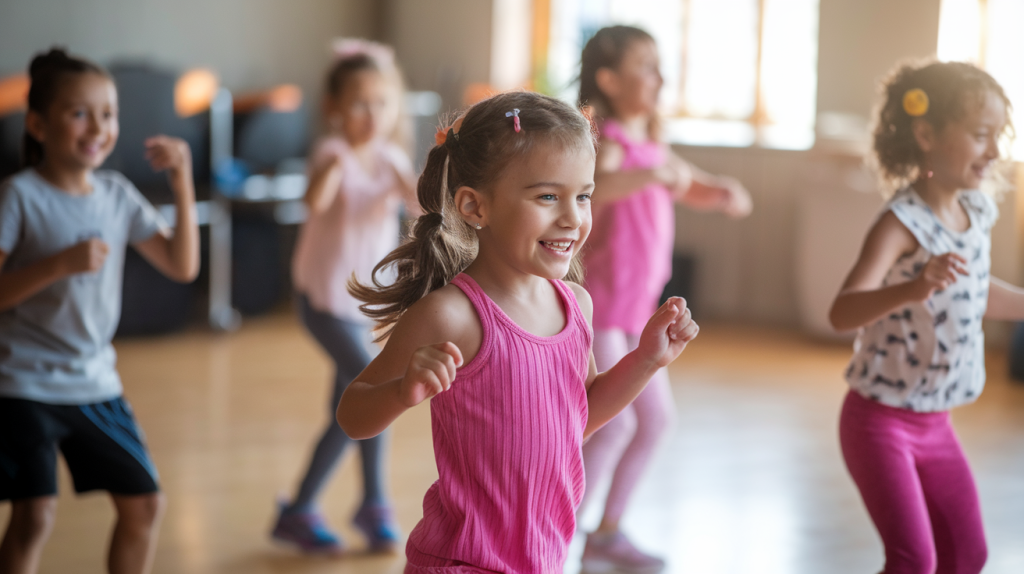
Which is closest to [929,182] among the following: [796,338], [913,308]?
[913,308]

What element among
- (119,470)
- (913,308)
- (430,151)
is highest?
(430,151)

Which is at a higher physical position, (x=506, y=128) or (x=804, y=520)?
(x=506, y=128)

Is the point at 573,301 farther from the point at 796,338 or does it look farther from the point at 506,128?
the point at 796,338

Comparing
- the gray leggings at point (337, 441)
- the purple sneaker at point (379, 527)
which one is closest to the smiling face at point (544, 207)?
the gray leggings at point (337, 441)

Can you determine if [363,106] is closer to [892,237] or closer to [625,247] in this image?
[625,247]

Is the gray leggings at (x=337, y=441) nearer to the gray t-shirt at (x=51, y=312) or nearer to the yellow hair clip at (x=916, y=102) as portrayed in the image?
the gray t-shirt at (x=51, y=312)

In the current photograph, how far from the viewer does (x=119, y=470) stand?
191 cm

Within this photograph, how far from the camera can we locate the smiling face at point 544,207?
1.32m

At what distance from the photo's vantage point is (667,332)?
1396 millimetres

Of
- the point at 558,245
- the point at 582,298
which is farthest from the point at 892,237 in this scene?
the point at 558,245

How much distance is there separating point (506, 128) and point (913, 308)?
35.9 inches

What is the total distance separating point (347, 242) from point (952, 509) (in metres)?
1.55

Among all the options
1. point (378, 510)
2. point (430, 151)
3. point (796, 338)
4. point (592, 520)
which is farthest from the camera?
point (796, 338)

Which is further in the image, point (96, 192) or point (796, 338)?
point (796, 338)
